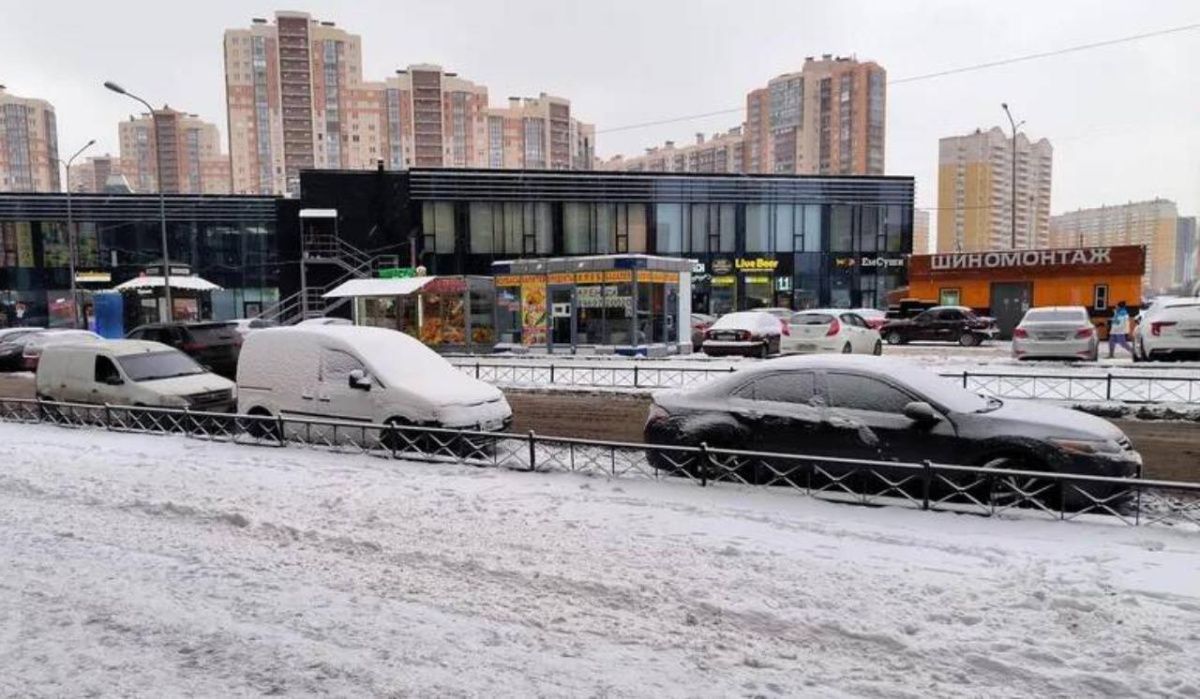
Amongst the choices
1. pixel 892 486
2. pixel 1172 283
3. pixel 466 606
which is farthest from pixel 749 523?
pixel 1172 283

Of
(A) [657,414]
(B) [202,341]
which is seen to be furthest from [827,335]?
(B) [202,341]

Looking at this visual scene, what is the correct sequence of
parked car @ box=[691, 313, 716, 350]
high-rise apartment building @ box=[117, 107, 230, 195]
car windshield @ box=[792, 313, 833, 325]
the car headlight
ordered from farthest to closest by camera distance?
1. high-rise apartment building @ box=[117, 107, 230, 195]
2. parked car @ box=[691, 313, 716, 350]
3. car windshield @ box=[792, 313, 833, 325]
4. the car headlight

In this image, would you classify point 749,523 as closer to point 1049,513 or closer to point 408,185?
point 1049,513

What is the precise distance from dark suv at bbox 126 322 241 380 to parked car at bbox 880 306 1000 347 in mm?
21506

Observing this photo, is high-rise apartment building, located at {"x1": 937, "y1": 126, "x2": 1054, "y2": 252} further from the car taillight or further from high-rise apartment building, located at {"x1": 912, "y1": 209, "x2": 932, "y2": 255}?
the car taillight

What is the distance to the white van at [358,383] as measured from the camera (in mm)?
9484

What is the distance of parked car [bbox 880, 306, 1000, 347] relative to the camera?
25.2m

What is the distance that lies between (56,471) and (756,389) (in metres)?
8.26

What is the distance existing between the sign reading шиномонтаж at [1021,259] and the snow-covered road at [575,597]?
26.4 m

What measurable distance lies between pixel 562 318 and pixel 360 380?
49.7 feet

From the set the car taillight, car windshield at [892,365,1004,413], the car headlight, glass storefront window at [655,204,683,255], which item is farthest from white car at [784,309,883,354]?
glass storefront window at [655,204,683,255]

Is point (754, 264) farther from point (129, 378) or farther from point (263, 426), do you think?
point (263, 426)

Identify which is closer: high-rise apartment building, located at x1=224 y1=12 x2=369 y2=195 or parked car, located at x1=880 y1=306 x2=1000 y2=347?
parked car, located at x1=880 y1=306 x2=1000 y2=347

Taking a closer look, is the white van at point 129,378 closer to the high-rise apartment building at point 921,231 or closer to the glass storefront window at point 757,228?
the glass storefront window at point 757,228
